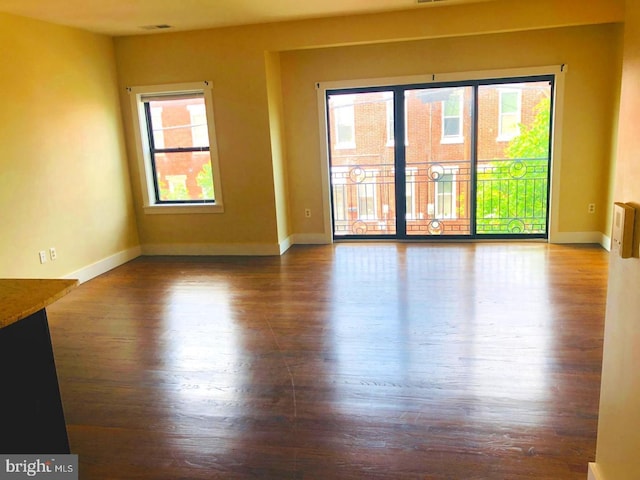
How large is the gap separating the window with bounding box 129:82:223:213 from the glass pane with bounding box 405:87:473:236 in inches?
98.8

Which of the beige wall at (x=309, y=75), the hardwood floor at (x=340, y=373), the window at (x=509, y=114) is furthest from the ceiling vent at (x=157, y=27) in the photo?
the window at (x=509, y=114)

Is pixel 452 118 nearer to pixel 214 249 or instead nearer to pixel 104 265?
pixel 214 249

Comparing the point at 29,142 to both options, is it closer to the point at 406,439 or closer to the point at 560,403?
the point at 406,439

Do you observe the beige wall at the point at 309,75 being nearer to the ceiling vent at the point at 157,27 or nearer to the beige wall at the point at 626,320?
the ceiling vent at the point at 157,27

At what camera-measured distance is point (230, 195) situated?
19.1 feet

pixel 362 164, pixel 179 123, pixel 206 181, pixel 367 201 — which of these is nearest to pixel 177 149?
pixel 179 123

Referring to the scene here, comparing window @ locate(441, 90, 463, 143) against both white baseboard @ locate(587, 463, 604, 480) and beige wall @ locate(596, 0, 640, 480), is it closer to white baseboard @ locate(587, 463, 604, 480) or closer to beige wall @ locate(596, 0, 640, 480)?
beige wall @ locate(596, 0, 640, 480)

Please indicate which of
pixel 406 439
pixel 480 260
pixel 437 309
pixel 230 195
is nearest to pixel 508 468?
pixel 406 439

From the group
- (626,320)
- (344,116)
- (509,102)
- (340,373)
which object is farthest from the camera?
(344,116)

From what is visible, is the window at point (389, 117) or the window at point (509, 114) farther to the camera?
the window at point (389, 117)

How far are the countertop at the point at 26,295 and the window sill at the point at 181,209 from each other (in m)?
4.06

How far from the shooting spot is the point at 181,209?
596 cm

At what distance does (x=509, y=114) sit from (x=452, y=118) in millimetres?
669

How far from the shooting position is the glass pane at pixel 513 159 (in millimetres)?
5629
